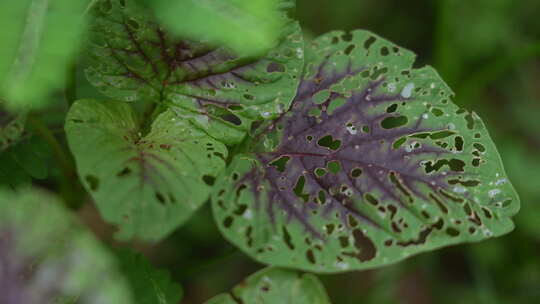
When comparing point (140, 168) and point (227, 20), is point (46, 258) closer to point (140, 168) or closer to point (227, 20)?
point (140, 168)

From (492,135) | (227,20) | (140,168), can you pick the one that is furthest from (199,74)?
(492,135)

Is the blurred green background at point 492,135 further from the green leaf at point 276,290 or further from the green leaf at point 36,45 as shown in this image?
the green leaf at point 36,45

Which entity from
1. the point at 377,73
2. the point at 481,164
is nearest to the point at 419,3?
the point at 377,73

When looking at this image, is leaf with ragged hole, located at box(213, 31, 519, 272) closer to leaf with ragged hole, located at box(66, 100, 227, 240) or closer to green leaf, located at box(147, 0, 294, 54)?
A: leaf with ragged hole, located at box(66, 100, 227, 240)

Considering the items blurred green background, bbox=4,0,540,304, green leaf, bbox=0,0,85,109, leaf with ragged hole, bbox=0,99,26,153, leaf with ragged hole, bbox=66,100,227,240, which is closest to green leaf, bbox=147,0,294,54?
green leaf, bbox=0,0,85,109

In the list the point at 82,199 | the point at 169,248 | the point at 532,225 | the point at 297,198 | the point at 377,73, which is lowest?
the point at 169,248

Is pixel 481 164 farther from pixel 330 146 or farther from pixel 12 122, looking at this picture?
pixel 12 122
